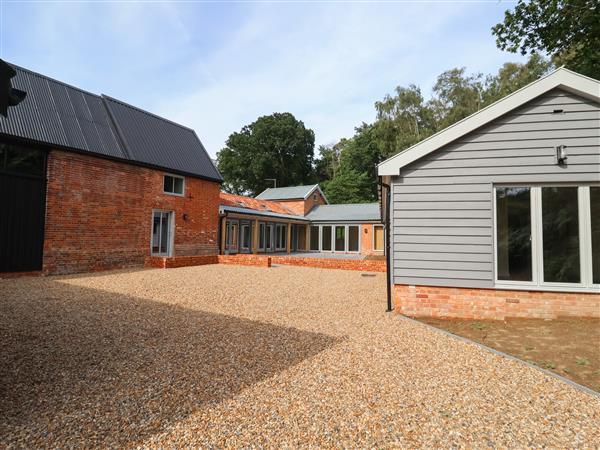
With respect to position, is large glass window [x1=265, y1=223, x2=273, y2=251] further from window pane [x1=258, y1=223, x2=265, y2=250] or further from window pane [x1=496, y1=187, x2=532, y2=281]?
window pane [x1=496, y1=187, x2=532, y2=281]

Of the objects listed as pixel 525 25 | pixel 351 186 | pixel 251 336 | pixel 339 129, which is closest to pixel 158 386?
pixel 251 336

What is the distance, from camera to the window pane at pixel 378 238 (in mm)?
24766

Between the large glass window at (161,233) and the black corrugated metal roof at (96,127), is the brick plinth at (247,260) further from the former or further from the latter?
the black corrugated metal roof at (96,127)

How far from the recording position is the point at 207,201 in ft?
57.1

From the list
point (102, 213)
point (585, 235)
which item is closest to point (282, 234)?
point (102, 213)

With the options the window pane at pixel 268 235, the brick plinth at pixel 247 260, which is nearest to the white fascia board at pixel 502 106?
the brick plinth at pixel 247 260

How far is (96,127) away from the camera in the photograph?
43.3 ft

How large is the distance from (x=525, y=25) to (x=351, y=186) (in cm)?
2933

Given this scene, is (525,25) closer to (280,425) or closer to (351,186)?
(280,425)

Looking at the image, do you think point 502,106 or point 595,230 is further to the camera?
point 502,106

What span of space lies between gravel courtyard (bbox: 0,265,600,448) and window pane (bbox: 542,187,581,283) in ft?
8.39

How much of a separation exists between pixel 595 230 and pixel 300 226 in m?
22.9

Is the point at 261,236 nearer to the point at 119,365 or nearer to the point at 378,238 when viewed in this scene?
the point at 378,238

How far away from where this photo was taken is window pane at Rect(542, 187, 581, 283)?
5.61 m
